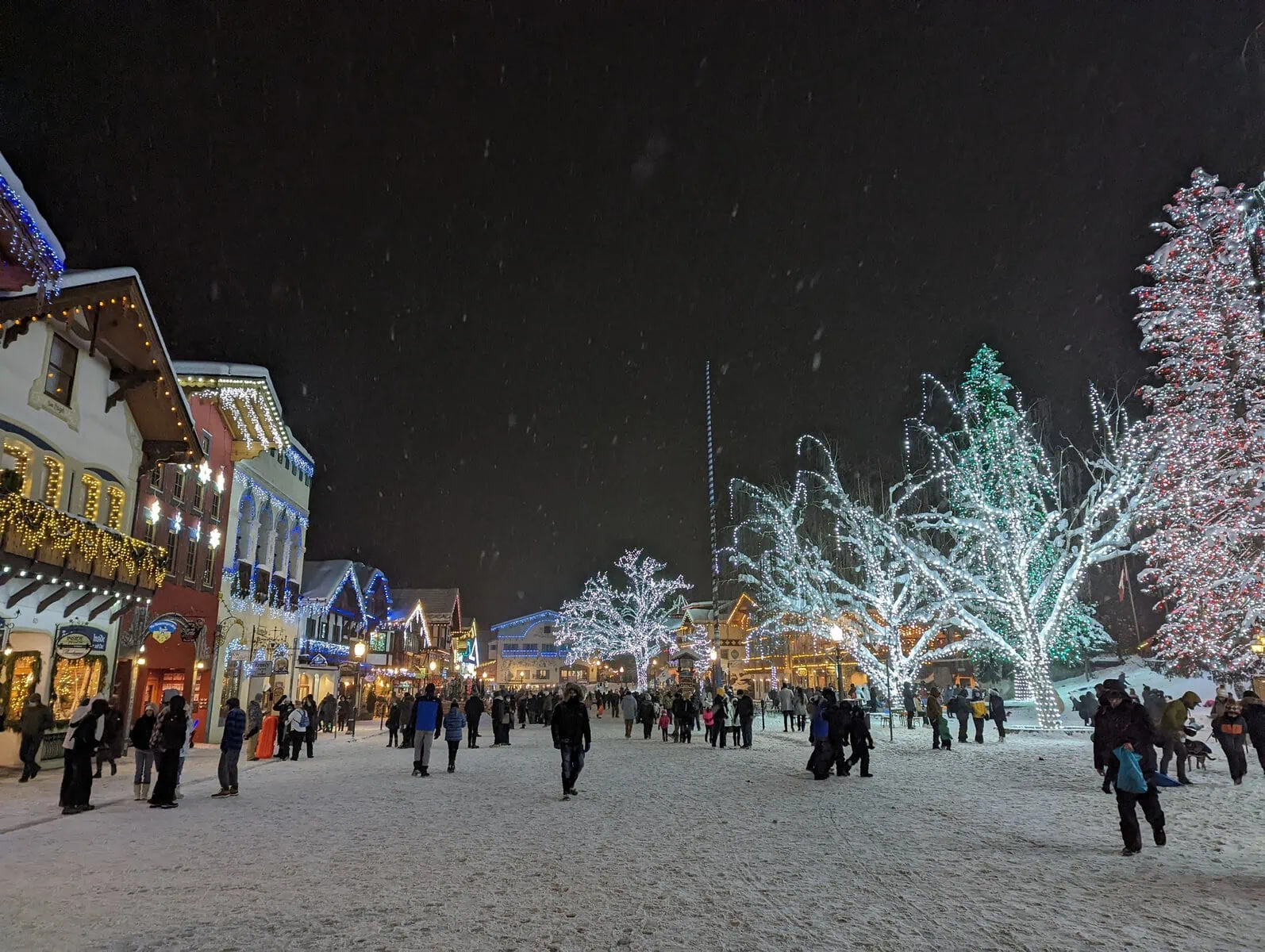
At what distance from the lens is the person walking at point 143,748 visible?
12539mm

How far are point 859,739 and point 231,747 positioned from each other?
1113 cm

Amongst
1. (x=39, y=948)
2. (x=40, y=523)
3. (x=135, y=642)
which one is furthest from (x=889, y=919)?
(x=135, y=642)

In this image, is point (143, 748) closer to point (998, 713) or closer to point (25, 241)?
point (25, 241)

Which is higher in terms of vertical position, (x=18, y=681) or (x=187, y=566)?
(x=187, y=566)

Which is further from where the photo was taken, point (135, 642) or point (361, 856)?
point (135, 642)

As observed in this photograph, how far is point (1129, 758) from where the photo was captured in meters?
7.96

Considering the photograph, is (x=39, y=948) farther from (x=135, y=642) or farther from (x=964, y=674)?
(x=964, y=674)

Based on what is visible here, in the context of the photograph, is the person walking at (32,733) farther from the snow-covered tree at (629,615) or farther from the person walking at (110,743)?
the snow-covered tree at (629,615)

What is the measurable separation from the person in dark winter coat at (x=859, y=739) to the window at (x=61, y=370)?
59.6ft

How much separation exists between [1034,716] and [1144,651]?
16.0 metres

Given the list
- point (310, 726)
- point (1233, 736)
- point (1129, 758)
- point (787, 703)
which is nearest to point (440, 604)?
point (787, 703)

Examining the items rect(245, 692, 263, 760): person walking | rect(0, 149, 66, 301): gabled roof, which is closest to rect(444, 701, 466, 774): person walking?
rect(245, 692, 263, 760): person walking

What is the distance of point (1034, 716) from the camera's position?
32.4 metres

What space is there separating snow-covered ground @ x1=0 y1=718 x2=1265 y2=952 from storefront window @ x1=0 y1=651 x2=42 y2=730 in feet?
10.8
